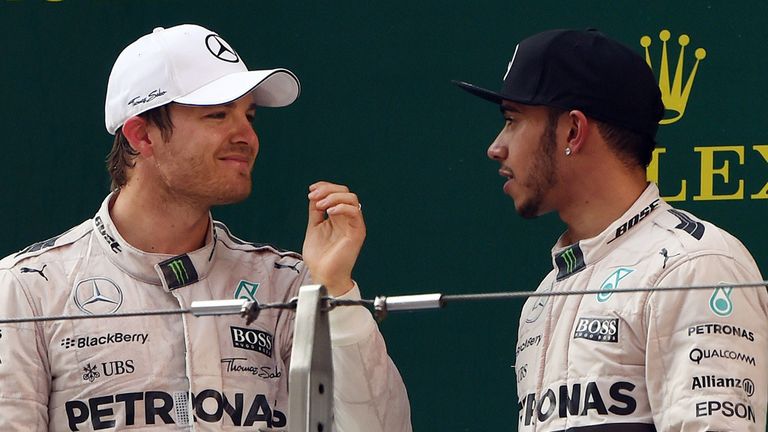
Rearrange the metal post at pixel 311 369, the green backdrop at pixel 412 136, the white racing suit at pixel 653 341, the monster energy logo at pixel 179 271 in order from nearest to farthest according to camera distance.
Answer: the metal post at pixel 311 369 → the white racing suit at pixel 653 341 → the monster energy logo at pixel 179 271 → the green backdrop at pixel 412 136

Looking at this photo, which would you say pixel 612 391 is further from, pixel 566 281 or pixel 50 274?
pixel 50 274

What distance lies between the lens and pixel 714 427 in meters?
2.53

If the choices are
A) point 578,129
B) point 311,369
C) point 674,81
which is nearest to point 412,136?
point 674,81

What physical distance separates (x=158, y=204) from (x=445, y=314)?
812 mm

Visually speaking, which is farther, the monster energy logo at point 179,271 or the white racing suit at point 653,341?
the monster energy logo at point 179,271

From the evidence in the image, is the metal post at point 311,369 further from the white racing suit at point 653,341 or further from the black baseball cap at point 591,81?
the black baseball cap at point 591,81

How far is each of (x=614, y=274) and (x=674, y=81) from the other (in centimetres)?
85

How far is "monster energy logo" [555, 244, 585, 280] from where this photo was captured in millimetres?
2846

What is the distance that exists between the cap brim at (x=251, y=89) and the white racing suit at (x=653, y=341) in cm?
64

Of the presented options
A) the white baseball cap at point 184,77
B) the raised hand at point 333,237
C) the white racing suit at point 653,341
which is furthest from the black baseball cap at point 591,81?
the white baseball cap at point 184,77

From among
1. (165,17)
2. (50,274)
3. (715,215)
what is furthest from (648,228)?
(165,17)

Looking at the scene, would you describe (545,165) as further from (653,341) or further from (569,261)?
(653,341)

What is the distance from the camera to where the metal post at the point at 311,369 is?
2.21 m

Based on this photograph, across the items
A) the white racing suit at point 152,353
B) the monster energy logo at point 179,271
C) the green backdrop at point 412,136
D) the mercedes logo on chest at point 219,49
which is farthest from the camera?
the green backdrop at point 412,136
